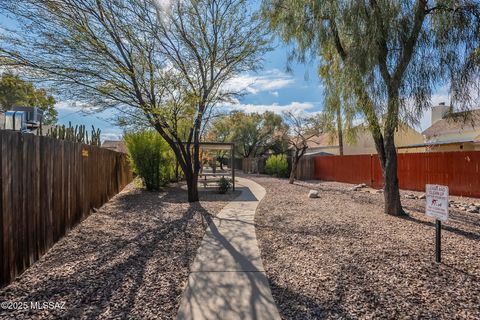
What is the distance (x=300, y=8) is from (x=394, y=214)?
18.1ft

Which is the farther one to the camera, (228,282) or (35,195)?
(35,195)

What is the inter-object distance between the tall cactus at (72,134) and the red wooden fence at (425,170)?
500 inches

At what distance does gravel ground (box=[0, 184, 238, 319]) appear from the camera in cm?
286

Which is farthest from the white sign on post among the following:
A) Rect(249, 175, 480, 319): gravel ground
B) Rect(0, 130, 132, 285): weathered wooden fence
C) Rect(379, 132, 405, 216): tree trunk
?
Rect(0, 130, 132, 285): weathered wooden fence

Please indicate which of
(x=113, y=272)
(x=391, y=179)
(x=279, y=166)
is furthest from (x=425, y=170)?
(x=113, y=272)

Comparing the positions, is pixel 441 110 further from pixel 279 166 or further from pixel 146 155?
pixel 146 155

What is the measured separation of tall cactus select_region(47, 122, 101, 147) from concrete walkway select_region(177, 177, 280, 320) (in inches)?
145

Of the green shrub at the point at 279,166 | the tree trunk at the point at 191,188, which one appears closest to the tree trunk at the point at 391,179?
the tree trunk at the point at 191,188

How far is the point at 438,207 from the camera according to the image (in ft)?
13.3

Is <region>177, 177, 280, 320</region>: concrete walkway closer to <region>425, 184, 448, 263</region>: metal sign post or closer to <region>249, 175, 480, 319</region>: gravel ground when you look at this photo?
<region>249, 175, 480, 319</region>: gravel ground

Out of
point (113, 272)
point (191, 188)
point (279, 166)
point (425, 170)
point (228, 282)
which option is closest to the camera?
point (228, 282)

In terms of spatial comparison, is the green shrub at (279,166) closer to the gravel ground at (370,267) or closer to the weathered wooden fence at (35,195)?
the gravel ground at (370,267)

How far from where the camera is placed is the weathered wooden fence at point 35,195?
3357 millimetres

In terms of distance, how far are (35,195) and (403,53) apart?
7053 mm
